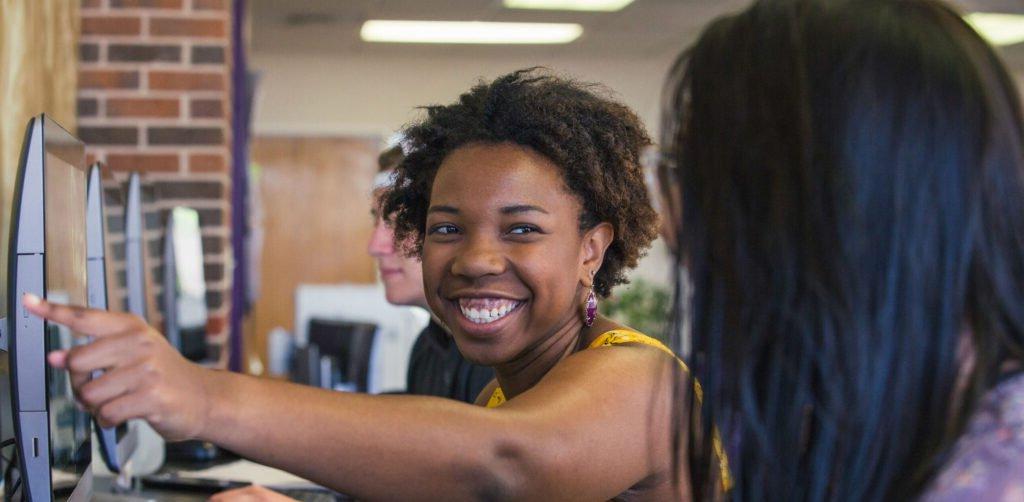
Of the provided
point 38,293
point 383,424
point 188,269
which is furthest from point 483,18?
point 383,424

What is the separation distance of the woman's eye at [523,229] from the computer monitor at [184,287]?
4.32 ft

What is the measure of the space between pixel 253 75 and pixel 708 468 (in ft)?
14.1

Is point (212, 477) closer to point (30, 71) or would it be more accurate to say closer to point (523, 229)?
point (30, 71)

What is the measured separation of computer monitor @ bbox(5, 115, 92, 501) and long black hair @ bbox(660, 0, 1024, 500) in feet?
2.31

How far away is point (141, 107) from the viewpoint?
3234 mm

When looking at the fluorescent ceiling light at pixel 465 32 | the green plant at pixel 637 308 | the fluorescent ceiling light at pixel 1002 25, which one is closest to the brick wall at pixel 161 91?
the fluorescent ceiling light at pixel 465 32

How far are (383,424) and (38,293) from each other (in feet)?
1.55

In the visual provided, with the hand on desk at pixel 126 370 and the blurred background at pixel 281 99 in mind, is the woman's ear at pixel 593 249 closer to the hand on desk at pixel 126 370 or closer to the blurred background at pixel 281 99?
the blurred background at pixel 281 99

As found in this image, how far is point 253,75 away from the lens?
4879mm

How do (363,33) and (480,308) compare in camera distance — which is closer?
(480,308)

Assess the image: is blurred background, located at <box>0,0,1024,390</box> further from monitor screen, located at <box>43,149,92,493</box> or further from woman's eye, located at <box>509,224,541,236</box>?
monitor screen, located at <box>43,149,92,493</box>

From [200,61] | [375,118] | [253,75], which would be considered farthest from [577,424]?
[375,118]

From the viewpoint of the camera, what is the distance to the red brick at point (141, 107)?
10.6ft

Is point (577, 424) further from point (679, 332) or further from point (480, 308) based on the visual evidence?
point (480, 308)
